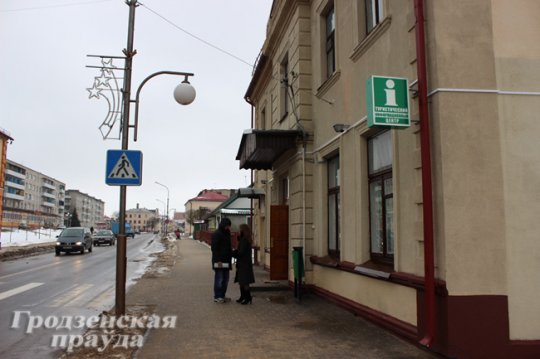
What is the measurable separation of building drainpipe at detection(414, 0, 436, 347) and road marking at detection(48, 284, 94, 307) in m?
7.90

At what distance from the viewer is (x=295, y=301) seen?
1000 cm

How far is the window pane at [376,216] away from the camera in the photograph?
7.79m

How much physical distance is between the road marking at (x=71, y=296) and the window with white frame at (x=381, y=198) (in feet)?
22.7

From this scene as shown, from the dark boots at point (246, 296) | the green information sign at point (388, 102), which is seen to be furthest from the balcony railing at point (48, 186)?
the green information sign at point (388, 102)

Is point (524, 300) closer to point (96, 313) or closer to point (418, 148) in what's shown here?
point (418, 148)

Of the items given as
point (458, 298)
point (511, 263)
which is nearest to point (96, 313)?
point (458, 298)

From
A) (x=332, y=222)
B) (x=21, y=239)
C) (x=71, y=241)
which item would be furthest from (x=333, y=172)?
(x=21, y=239)

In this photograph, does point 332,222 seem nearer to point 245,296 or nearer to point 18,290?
point 245,296

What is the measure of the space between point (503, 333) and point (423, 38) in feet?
12.6

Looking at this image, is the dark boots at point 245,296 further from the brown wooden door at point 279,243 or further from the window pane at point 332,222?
the brown wooden door at point 279,243

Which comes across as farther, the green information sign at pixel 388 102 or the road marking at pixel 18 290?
the road marking at pixel 18 290

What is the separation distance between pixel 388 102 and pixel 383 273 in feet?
8.64

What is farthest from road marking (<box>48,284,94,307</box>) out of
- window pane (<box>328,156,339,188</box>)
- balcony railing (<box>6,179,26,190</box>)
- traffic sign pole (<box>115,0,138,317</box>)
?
balcony railing (<box>6,179,26,190</box>)

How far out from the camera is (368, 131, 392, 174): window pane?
297 inches
